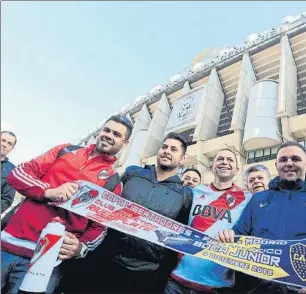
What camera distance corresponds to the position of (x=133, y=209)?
2.89 metres

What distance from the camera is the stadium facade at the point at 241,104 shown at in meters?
23.1

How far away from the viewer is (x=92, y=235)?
2.67 m

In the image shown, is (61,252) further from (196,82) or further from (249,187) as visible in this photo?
(196,82)

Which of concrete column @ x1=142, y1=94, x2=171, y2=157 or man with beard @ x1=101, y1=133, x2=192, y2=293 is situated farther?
concrete column @ x1=142, y1=94, x2=171, y2=157

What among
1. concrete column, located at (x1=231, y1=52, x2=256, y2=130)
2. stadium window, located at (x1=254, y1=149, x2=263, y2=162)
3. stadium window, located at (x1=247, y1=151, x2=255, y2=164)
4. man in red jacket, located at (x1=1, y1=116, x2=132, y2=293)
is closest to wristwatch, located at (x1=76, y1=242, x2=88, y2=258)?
man in red jacket, located at (x1=1, y1=116, x2=132, y2=293)

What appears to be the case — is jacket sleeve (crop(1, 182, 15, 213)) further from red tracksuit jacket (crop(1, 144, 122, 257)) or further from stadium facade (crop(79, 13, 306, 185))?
stadium facade (crop(79, 13, 306, 185))

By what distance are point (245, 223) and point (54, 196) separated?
71.2 inches

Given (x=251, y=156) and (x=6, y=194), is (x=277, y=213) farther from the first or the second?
(x=251, y=156)

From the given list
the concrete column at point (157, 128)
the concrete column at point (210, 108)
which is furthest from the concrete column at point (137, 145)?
the concrete column at point (210, 108)

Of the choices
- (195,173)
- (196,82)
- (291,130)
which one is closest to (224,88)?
(196,82)

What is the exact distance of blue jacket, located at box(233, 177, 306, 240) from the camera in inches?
103

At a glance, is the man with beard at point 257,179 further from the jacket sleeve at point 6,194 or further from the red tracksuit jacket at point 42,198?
the jacket sleeve at point 6,194

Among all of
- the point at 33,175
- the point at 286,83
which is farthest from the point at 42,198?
the point at 286,83

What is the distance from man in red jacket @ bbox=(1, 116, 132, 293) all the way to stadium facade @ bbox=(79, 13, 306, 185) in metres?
18.8
